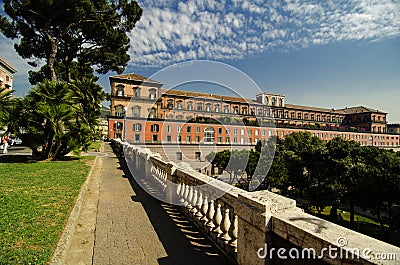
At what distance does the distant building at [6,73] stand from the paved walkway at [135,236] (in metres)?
45.6

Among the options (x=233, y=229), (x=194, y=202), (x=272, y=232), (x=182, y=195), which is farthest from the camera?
(x=182, y=195)

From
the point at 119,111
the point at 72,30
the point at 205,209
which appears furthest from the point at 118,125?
the point at 205,209

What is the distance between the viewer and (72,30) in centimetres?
1872

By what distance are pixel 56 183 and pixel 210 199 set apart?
18.5ft

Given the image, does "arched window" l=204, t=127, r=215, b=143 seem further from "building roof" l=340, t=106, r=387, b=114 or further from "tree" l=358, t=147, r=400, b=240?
"building roof" l=340, t=106, r=387, b=114

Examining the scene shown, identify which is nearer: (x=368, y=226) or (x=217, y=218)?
(x=217, y=218)

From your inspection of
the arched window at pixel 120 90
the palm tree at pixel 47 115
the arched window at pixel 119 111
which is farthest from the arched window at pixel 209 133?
the palm tree at pixel 47 115

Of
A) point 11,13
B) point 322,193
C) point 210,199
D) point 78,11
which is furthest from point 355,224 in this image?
point 11,13

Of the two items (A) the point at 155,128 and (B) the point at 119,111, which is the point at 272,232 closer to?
(A) the point at 155,128

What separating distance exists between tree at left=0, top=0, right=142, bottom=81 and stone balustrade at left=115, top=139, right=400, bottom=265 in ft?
55.5

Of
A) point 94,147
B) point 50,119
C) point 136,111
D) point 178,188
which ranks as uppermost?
point 136,111

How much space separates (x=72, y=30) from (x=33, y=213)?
735 inches

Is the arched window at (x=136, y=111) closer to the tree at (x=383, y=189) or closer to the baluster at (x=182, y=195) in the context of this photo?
the tree at (x=383, y=189)

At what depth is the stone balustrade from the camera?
61.4 inches
